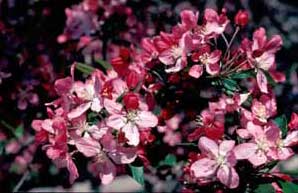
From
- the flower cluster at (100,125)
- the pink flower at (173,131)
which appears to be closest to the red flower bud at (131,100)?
the flower cluster at (100,125)

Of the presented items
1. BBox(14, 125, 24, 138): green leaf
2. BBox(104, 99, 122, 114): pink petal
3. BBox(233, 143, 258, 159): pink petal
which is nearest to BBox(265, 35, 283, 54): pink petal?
BBox(233, 143, 258, 159): pink petal

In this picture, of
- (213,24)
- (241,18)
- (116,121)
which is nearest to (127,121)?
(116,121)

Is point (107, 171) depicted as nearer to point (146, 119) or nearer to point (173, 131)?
point (146, 119)

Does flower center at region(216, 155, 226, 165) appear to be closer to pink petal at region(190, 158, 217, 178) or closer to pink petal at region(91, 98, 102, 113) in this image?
pink petal at region(190, 158, 217, 178)

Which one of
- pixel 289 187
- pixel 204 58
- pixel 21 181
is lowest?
pixel 21 181

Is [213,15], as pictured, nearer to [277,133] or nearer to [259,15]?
[277,133]

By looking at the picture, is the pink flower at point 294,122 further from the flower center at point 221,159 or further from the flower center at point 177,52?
the flower center at point 177,52

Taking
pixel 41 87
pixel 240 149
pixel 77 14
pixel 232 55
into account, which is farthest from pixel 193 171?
pixel 77 14
